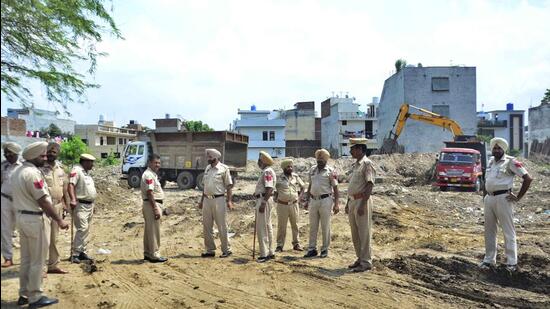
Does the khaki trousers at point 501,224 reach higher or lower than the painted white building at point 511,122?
lower

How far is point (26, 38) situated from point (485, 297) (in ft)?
25.2

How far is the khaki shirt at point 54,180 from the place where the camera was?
6.71m

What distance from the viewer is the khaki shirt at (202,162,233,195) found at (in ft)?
27.4

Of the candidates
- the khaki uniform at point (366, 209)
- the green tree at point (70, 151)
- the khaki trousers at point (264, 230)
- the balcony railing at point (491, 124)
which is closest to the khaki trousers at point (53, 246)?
the khaki trousers at point (264, 230)

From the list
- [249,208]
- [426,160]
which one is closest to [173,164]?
[249,208]

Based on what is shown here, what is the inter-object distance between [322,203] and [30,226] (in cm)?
482

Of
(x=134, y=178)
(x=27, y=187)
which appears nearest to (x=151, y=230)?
(x=27, y=187)

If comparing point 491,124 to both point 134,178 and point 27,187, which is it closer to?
point 134,178

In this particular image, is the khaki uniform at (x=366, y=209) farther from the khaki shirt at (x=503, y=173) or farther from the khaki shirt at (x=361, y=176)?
the khaki shirt at (x=503, y=173)

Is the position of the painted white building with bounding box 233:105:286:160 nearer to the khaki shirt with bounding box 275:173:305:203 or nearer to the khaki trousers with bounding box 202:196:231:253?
the khaki shirt with bounding box 275:173:305:203

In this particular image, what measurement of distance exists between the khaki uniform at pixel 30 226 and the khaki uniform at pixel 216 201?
11.2 feet

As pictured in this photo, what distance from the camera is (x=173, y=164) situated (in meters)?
23.1

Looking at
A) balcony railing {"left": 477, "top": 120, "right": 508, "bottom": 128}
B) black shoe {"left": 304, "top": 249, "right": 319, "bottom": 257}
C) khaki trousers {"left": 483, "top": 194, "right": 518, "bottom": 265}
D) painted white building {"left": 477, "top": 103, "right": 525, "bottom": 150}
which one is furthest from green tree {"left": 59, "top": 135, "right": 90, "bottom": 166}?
painted white building {"left": 477, "top": 103, "right": 525, "bottom": 150}

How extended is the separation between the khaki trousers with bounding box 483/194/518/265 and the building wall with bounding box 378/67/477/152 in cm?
3680
